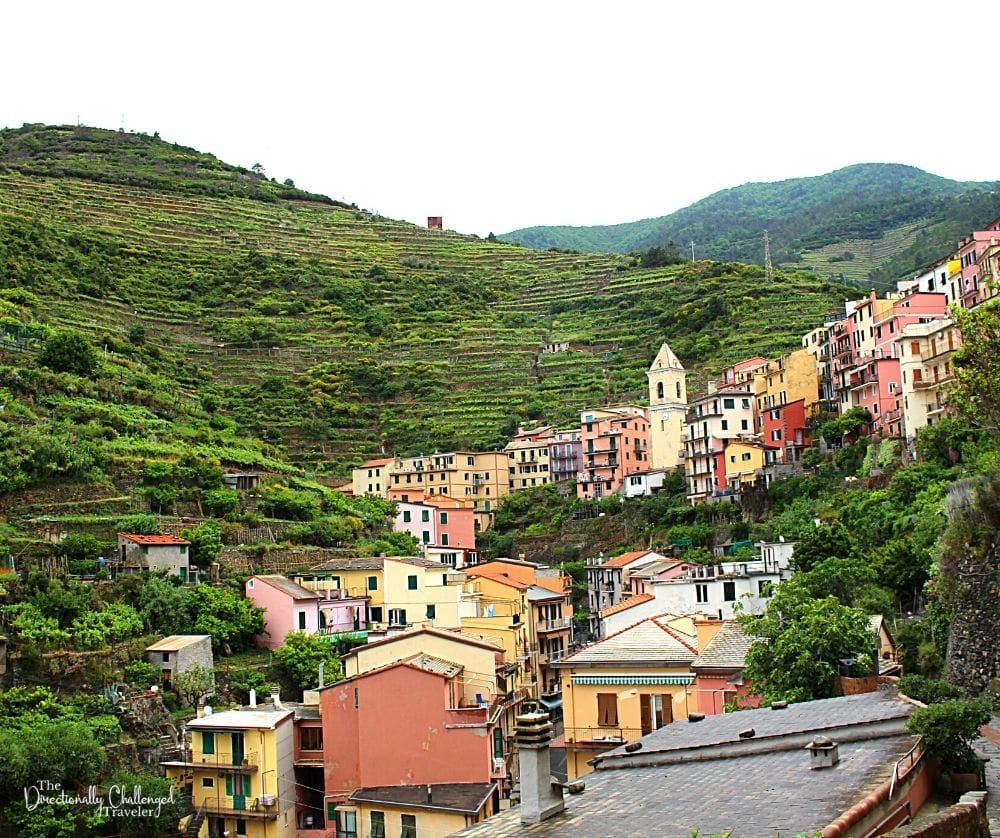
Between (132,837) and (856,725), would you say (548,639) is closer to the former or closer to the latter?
(132,837)

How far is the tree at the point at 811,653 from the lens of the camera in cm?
2112

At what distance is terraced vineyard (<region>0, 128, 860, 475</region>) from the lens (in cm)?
9050

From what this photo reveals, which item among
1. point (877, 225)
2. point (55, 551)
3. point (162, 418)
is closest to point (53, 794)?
point (55, 551)

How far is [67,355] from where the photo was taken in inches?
2485

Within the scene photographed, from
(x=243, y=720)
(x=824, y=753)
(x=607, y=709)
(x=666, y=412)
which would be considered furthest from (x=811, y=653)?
(x=666, y=412)

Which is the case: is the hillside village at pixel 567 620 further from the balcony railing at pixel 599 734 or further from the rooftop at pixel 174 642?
the rooftop at pixel 174 642

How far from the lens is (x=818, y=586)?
33281 mm

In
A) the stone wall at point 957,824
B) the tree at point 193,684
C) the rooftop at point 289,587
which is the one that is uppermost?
the stone wall at point 957,824

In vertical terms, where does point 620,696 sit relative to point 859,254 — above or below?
below

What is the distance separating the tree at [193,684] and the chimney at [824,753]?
30720mm

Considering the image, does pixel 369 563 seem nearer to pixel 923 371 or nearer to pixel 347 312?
pixel 923 371

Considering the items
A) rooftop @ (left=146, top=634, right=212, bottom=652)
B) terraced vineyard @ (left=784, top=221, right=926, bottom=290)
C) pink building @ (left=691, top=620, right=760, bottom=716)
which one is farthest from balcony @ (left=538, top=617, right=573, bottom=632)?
terraced vineyard @ (left=784, top=221, right=926, bottom=290)

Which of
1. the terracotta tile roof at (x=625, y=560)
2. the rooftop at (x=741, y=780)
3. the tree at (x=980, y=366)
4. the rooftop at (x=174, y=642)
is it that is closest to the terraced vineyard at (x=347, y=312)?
the terracotta tile roof at (x=625, y=560)

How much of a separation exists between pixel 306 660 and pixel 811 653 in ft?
Answer: 82.3
